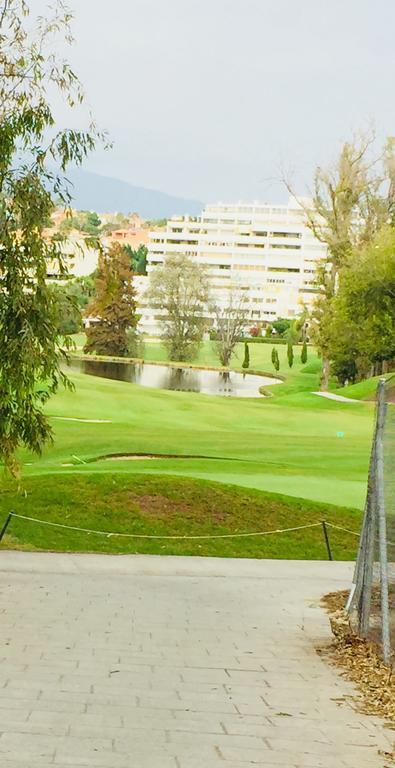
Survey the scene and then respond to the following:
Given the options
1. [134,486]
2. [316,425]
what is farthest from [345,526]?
[316,425]

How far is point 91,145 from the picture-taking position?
44.4ft

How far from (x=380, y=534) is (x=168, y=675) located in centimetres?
237

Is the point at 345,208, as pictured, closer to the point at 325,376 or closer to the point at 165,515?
the point at 325,376

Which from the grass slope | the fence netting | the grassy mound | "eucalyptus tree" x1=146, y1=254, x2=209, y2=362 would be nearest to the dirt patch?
the fence netting

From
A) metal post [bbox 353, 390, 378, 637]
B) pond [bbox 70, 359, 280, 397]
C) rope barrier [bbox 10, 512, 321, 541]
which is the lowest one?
pond [bbox 70, 359, 280, 397]

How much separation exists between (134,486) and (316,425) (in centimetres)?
1859

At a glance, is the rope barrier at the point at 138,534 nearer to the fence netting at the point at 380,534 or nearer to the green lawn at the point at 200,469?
the green lawn at the point at 200,469

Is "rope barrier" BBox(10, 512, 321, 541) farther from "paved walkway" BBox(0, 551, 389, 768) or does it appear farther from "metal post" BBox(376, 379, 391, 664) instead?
"metal post" BBox(376, 379, 391, 664)

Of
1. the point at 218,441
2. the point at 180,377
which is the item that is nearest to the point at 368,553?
the point at 218,441

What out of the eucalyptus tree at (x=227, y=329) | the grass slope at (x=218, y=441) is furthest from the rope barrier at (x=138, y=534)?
the eucalyptus tree at (x=227, y=329)

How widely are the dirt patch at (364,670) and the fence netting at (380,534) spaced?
14 centimetres

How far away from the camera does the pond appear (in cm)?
7988

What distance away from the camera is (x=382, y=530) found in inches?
407

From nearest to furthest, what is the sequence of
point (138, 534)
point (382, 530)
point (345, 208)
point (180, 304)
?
point (382, 530) < point (138, 534) < point (345, 208) < point (180, 304)
